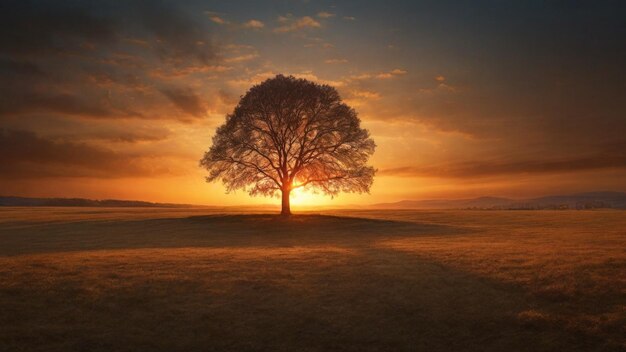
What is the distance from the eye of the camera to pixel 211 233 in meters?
35.2

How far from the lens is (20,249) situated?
→ 24016mm

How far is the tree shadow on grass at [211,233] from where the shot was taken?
2700cm

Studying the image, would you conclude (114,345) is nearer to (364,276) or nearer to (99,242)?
(364,276)

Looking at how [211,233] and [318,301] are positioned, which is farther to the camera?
[211,233]

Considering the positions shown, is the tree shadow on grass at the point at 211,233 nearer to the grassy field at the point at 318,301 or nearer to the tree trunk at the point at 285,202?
the tree trunk at the point at 285,202

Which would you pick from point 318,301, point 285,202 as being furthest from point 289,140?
point 318,301

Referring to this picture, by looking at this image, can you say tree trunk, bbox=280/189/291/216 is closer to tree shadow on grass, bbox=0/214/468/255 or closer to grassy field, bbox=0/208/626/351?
tree shadow on grass, bbox=0/214/468/255

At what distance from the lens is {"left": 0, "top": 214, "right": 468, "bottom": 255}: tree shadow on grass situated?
88.6ft

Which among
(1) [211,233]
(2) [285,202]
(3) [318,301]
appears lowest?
(3) [318,301]

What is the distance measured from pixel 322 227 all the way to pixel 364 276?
77.9 ft

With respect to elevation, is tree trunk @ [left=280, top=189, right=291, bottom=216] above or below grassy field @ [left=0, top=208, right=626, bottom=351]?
above

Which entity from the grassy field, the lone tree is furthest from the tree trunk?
the grassy field

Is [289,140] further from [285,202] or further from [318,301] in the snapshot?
[318,301]

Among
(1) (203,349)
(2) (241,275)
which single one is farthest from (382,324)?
(2) (241,275)
